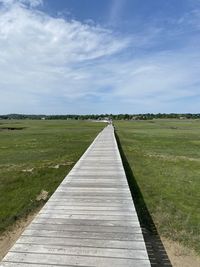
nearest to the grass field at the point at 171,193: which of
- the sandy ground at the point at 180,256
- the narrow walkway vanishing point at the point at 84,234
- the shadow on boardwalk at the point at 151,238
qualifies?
the shadow on boardwalk at the point at 151,238

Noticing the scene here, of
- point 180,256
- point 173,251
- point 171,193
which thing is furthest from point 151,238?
point 171,193

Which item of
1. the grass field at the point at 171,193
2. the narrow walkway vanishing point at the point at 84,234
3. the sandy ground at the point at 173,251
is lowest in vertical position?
the sandy ground at the point at 173,251

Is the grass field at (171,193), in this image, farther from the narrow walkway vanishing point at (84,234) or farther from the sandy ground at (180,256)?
the narrow walkway vanishing point at (84,234)

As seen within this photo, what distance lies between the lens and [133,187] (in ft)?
39.7

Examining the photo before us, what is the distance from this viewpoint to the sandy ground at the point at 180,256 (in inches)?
241

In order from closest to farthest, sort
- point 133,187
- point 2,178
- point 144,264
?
point 144,264 → point 133,187 → point 2,178

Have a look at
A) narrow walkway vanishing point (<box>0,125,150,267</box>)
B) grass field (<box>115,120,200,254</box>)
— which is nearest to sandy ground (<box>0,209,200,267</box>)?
grass field (<box>115,120,200,254</box>)

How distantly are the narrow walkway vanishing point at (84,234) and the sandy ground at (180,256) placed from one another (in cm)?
130

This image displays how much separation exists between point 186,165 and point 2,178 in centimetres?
1109

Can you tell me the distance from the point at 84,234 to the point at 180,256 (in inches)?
101

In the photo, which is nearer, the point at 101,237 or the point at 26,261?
the point at 26,261

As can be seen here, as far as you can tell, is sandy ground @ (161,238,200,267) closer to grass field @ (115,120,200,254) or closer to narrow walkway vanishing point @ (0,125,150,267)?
grass field @ (115,120,200,254)

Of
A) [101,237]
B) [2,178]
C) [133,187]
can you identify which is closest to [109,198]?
[101,237]

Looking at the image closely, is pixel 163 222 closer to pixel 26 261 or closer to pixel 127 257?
pixel 127 257
